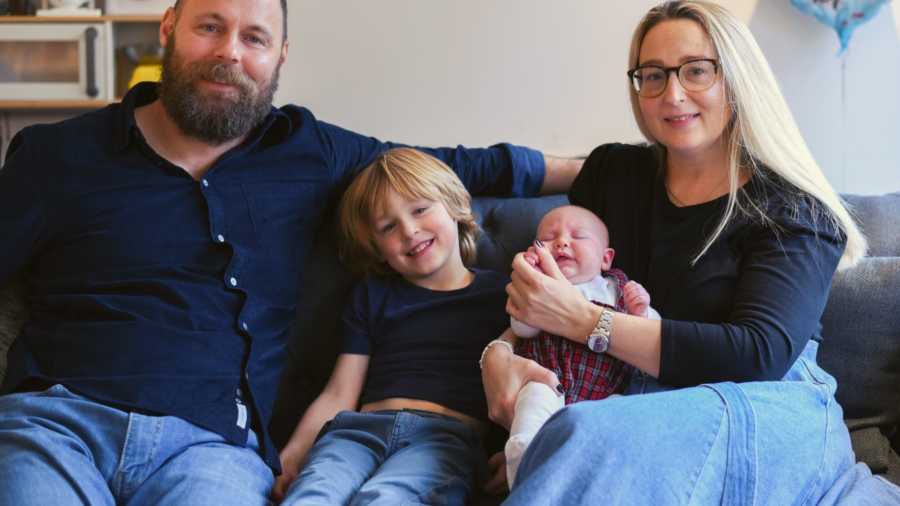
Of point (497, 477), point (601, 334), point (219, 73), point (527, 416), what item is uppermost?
point (219, 73)

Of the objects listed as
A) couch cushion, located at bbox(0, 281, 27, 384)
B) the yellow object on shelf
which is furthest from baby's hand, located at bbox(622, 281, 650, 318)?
the yellow object on shelf

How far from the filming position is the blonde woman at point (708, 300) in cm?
136

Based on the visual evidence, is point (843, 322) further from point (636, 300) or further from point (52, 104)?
point (52, 104)

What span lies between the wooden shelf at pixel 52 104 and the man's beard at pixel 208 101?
3.80 feet

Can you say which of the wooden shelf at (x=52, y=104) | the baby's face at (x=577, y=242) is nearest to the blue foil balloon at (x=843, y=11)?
the baby's face at (x=577, y=242)

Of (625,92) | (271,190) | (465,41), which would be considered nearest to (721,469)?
(271,190)

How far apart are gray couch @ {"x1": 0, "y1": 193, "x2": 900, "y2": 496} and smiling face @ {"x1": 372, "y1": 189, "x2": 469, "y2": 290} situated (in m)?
0.21

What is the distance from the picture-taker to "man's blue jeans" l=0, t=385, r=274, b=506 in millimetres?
1476

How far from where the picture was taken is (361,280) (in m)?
2.05

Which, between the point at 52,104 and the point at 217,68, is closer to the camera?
the point at 217,68

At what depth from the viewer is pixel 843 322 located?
6.34ft

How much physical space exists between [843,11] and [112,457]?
202 cm

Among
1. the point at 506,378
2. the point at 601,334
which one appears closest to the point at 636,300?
the point at 601,334

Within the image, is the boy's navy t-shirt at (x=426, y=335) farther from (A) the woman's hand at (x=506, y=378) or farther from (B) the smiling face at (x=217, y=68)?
(B) the smiling face at (x=217, y=68)
